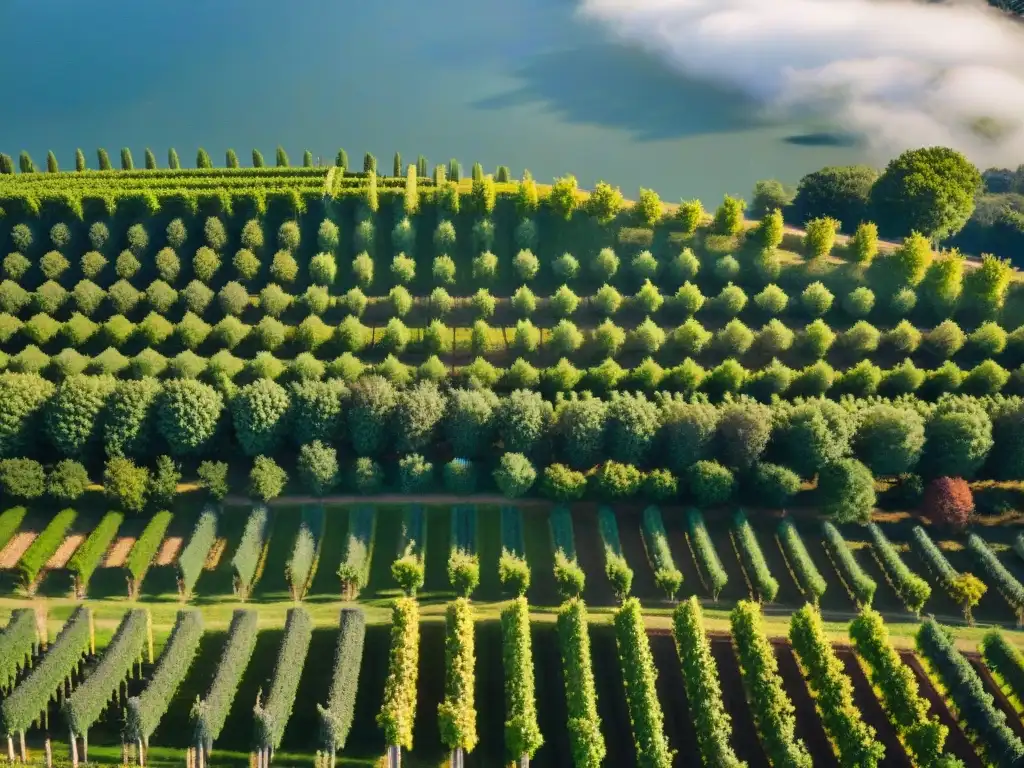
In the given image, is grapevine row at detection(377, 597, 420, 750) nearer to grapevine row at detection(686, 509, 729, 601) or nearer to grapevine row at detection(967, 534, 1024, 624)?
grapevine row at detection(686, 509, 729, 601)

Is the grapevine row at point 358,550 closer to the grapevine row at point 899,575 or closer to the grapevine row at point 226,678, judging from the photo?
the grapevine row at point 226,678

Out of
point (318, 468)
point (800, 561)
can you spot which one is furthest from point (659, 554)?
point (318, 468)

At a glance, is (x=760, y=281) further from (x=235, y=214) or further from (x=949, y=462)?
(x=235, y=214)

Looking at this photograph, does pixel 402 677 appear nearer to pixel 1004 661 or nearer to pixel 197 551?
pixel 197 551

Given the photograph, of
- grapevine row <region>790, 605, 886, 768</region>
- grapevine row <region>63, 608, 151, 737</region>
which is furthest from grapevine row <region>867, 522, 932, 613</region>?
grapevine row <region>63, 608, 151, 737</region>

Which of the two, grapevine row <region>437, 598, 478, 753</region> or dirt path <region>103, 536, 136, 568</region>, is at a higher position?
dirt path <region>103, 536, 136, 568</region>
